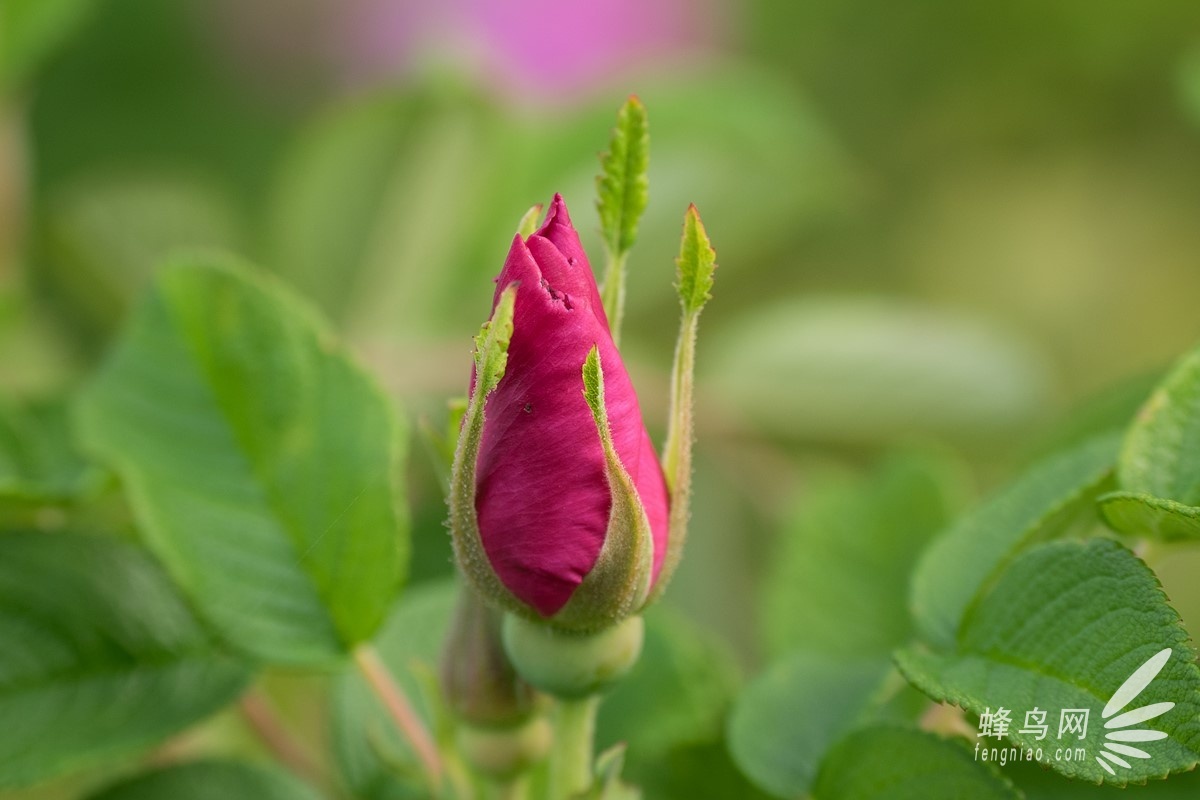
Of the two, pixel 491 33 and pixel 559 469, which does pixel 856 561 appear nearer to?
pixel 559 469

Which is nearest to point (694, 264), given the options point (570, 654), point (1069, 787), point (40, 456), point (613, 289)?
point (613, 289)

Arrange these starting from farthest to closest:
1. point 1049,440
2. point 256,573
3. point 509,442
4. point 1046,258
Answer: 1. point 1046,258
2. point 1049,440
3. point 256,573
4. point 509,442

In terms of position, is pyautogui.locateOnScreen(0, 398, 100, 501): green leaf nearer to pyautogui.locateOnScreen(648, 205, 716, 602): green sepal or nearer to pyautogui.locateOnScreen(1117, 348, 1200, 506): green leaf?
pyautogui.locateOnScreen(648, 205, 716, 602): green sepal

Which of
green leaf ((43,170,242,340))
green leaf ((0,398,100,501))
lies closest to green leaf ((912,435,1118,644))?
green leaf ((0,398,100,501))

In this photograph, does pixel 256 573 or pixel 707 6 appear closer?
pixel 256 573

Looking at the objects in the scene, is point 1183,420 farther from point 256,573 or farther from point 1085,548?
point 256,573

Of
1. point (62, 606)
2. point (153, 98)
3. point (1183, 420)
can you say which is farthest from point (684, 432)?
point (153, 98)

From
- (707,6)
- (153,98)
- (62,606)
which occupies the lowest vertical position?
(62,606)

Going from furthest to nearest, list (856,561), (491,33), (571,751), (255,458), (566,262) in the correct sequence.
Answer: (491,33) → (856,561) → (255,458) → (571,751) → (566,262)
